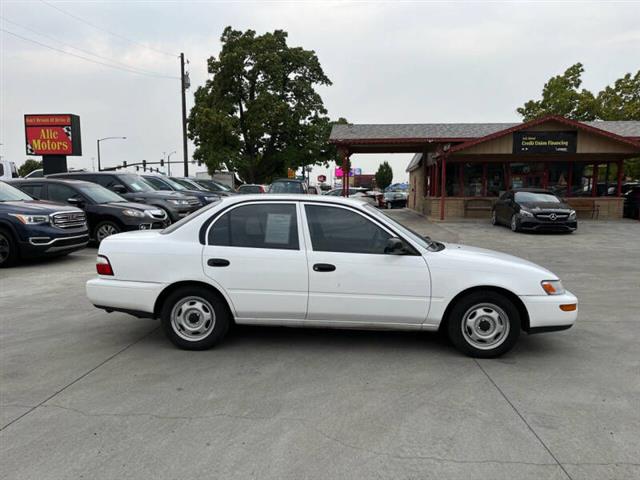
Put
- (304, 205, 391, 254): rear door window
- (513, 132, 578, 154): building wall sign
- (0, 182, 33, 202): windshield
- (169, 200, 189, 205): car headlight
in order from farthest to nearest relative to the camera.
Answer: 1. (513, 132, 578, 154): building wall sign
2. (169, 200, 189, 205): car headlight
3. (0, 182, 33, 202): windshield
4. (304, 205, 391, 254): rear door window

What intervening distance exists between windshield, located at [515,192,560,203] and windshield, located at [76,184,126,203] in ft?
42.1

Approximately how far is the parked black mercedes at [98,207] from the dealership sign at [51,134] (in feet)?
49.8

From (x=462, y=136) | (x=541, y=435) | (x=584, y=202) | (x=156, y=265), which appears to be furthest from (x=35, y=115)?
(x=541, y=435)

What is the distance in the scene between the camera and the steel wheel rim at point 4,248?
29.8 feet

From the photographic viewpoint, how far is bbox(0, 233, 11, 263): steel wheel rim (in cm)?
909

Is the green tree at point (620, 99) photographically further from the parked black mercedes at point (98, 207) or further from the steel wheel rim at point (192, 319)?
the steel wheel rim at point (192, 319)

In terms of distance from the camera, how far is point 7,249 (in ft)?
29.9

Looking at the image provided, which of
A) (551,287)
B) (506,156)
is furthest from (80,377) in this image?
(506,156)

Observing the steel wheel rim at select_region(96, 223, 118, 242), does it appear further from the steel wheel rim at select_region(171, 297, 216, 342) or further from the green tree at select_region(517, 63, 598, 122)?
the green tree at select_region(517, 63, 598, 122)

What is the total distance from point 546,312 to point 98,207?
10.1m

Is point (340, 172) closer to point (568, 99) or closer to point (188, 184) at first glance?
point (568, 99)

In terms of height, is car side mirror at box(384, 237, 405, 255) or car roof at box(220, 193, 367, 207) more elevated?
car roof at box(220, 193, 367, 207)

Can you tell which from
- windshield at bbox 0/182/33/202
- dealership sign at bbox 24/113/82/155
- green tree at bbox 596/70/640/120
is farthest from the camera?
green tree at bbox 596/70/640/120

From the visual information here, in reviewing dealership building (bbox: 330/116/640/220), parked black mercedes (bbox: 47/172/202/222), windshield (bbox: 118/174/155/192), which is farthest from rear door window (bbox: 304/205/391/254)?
dealership building (bbox: 330/116/640/220)
